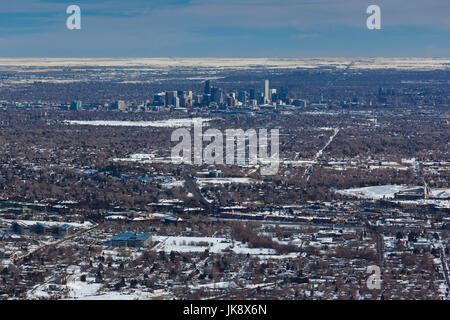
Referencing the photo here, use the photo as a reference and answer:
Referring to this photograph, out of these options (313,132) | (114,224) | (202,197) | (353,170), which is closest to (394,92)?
(313,132)

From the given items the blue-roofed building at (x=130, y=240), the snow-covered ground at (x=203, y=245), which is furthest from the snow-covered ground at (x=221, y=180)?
the blue-roofed building at (x=130, y=240)

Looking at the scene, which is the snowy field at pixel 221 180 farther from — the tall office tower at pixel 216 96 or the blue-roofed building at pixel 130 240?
the tall office tower at pixel 216 96

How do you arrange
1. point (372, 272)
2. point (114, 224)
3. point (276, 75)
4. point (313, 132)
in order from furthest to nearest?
point (276, 75), point (313, 132), point (114, 224), point (372, 272)

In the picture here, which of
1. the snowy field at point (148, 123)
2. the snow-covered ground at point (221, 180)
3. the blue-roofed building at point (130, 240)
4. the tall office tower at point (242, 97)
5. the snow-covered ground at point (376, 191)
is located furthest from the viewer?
the tall office tower at point (242, 97)

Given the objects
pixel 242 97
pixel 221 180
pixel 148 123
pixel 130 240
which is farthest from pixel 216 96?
pixel 130 240

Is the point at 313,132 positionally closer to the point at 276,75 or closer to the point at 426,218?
the point at 426,218

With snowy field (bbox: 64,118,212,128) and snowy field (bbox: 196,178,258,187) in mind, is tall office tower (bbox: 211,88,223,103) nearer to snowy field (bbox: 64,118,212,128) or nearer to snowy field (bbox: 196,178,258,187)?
snowy field (bbox: 64,118,212,128)

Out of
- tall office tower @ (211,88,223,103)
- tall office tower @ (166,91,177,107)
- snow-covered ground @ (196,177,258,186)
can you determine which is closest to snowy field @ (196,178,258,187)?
snow-covered ground @ (196,177,258,186)

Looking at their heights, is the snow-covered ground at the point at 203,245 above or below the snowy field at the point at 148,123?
below

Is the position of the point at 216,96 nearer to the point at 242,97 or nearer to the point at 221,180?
the point at 242,97
